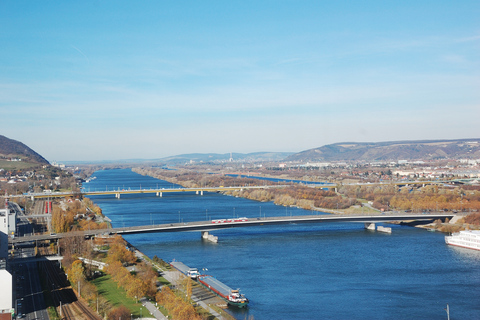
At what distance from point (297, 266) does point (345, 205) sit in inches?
656

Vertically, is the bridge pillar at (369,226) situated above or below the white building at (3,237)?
below

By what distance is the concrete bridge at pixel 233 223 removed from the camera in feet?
57.1

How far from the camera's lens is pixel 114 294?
36.8 ft

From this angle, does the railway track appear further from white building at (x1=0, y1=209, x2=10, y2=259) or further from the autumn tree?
white building at (x1=0, y1=209, x2=10, y2=259)

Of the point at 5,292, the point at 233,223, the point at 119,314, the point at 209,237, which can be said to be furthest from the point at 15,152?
the point at 119,314

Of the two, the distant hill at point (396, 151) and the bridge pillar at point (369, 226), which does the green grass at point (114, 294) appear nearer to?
the bridge pillar at point (369, 226)

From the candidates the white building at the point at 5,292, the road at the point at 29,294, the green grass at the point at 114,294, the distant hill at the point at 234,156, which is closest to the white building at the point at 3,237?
the road at the point at 29,294

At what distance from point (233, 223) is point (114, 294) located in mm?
9644

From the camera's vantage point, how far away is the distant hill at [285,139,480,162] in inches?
4080

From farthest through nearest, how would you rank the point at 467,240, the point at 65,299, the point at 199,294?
the point at 467,240
the point at 199,294
the point at 65,299

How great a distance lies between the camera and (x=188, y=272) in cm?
1332

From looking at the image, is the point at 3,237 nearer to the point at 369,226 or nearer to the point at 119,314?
the point at 119,314

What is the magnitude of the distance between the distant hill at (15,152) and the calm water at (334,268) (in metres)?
43.4

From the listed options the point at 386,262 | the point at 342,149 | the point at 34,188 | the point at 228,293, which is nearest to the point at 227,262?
the point at 228,293
